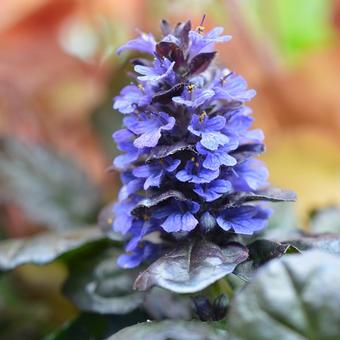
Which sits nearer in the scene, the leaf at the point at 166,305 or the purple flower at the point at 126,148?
the purple flower at the point at 126,148

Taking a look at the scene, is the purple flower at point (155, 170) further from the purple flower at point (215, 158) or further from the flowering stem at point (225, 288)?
the flowering stem at point (225, 288)

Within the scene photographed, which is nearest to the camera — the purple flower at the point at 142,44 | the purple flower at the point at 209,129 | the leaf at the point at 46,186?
the purple flower at the point at 209,129

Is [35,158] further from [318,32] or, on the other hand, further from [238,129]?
[318,32]

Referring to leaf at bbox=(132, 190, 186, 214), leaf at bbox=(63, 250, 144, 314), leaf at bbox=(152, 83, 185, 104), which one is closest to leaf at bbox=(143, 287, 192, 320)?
leaf at bbox=(63, 250, 144, 314)

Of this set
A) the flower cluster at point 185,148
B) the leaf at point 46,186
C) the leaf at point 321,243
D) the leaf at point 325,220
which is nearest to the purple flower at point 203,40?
the flower cluster at point 185,148

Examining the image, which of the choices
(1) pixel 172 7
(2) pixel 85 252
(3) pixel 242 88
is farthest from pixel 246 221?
(1) pixel 172 7

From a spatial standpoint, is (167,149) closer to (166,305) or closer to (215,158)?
(215,158)

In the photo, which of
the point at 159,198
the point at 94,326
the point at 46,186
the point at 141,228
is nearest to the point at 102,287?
the point at 94,326

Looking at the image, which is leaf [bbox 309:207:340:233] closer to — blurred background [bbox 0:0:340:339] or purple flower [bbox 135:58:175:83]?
blurred background [bbox 0:0:340:339]
